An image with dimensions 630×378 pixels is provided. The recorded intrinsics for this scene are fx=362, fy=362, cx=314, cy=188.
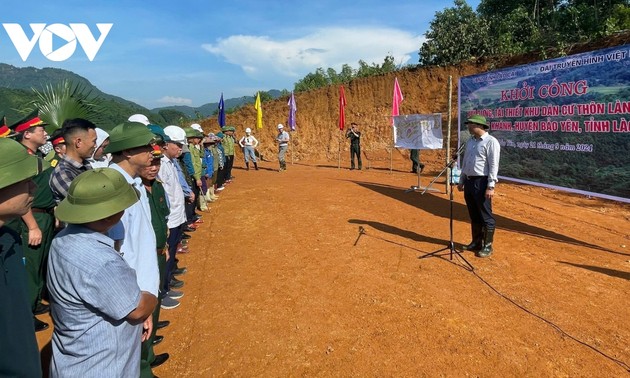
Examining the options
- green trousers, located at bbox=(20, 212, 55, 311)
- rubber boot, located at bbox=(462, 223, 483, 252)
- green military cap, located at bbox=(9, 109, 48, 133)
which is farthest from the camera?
rubber boot, located at bbox=(462, 223, 483, 252)

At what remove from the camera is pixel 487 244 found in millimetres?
5152

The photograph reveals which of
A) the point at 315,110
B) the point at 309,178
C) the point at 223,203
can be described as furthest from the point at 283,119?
the point at 223,203

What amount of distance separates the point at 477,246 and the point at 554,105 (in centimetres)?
301

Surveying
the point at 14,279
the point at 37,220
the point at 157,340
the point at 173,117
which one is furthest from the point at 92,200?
the point at 173,117

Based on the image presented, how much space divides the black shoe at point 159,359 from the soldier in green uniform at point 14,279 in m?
1.62

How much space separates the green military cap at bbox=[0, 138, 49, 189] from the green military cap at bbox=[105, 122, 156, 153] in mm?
891

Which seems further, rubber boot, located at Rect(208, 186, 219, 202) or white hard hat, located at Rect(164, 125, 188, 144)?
rubber boot, located at Rect(208, 186, 219, 202)

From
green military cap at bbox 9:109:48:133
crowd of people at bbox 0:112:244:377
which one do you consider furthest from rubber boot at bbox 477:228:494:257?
green military cap at bbox 9:109:48:133

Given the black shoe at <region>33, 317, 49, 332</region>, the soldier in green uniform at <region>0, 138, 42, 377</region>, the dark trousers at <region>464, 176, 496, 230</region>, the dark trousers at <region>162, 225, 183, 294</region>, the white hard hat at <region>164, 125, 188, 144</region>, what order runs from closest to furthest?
the soldier in green uniform at <region>0, 138, 42, 377</region> < the black shoe at <region>33, 317, 49, 332</region> < the dark trousers at <region>162, 225, 183, 294</region> < the white hard hat at <region>164, 125, 188, 144</region> < the dark trousers at <region>464, 176, 496, 230</region>

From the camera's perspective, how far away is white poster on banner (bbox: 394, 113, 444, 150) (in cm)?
963

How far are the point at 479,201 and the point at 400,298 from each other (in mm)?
2063

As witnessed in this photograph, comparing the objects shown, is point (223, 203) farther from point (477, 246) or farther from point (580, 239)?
point (580, 239)

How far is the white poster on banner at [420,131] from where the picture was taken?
379 inches

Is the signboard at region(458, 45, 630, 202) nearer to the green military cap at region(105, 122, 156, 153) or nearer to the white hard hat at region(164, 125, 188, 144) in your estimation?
the white hard hat at region(164, 125, 188, 144)
